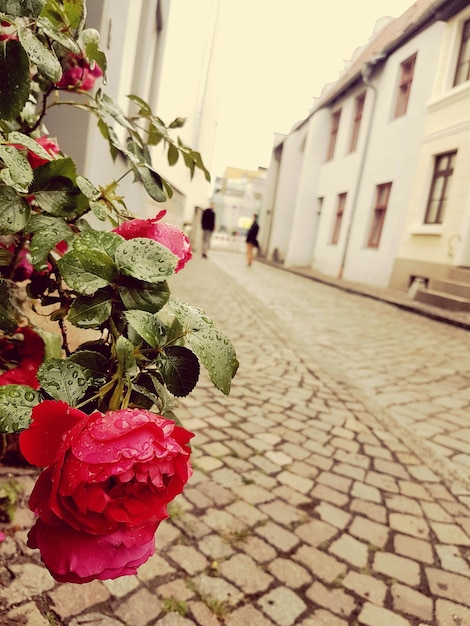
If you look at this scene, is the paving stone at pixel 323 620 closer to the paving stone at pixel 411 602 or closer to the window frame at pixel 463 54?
the paving stone at pixel 411 602

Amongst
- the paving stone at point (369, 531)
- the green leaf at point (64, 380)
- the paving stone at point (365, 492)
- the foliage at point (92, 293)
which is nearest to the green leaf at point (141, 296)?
the foliage at point (92, 293)

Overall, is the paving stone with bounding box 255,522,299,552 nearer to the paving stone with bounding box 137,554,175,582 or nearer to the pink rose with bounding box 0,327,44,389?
the paving stone with bounding box 137,554,175,582

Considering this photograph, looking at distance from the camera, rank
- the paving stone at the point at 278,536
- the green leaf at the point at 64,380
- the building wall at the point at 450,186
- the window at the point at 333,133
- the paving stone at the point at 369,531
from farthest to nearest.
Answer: the window at the point at 333,133 < the building wall at the point at 450,186 < the paving stone at the point at 369,531 < the paving stone at the point at 278,536 < the green leaf at the point at 64,380

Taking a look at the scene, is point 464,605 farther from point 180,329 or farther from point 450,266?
point 450,266

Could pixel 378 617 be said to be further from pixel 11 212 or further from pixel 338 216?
pixel 338 216

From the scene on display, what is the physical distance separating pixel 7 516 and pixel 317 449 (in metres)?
1.68

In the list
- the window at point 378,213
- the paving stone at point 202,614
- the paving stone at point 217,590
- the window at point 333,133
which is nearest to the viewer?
the paving stone at point 202,614

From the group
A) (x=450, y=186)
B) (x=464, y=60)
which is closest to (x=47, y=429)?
(x=450, y=186)

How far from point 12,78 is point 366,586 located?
1.83 meters

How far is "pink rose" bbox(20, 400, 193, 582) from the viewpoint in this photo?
1.58ft

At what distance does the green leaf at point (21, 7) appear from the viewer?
25.9 inches

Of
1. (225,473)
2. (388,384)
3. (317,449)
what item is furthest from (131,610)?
(388,384)

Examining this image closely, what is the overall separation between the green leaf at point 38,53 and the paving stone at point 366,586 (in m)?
1.78

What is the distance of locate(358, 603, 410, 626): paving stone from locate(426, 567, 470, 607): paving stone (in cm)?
23
